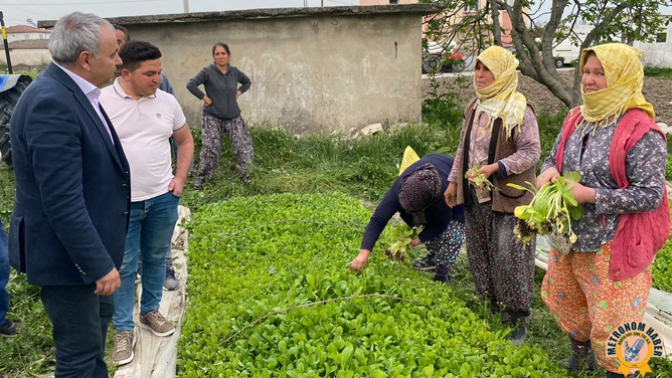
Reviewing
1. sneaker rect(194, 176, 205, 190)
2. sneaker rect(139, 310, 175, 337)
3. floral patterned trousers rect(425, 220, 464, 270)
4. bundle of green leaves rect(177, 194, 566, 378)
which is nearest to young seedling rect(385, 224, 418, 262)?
bundle of green leaves rect(177, 194, 566, 378)

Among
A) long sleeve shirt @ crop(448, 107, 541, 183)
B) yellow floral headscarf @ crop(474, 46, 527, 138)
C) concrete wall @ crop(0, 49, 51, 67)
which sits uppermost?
concrete wall @ crop(0, 49, 51, 67)

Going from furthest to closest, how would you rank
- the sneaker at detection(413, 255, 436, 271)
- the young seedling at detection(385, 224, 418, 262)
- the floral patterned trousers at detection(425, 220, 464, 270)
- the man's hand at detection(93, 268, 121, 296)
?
the sneaker at detection(413, 255, 436, 271) < the floral patterned trousers at detection(425, 220, 464, 270) < the young seedling at detection(385, 224, 418, 262) < the man's hand at detection(93, 268, 121, 296)

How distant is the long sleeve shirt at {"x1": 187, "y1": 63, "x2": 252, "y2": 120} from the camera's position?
7422 mm

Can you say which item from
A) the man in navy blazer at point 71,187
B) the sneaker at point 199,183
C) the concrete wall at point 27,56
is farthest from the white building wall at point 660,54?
the concrete wall at point 27,56

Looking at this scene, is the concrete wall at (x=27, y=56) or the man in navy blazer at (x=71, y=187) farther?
the concrete wall at (x=27, y=56)

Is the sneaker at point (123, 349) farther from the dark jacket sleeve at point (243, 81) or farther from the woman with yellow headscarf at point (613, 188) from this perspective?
the dark jacket sleeve at point (243, 81)

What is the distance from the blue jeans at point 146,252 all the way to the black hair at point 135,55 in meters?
0.86

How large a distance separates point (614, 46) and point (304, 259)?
260cm

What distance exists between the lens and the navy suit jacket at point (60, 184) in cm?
229

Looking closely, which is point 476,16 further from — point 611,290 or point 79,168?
point 79,168

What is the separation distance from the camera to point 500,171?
3.45 metres

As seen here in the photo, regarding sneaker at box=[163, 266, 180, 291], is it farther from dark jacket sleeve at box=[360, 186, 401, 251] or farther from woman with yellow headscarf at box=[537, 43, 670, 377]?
woman with yellow headscarf at box=[537, 43, 670, 377]

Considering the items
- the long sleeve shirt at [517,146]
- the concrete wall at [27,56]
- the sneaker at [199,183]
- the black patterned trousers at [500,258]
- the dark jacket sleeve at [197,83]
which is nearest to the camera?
the long sleeve shirt at [517,146]

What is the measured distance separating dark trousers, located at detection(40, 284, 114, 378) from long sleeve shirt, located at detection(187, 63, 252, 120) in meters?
5.04
